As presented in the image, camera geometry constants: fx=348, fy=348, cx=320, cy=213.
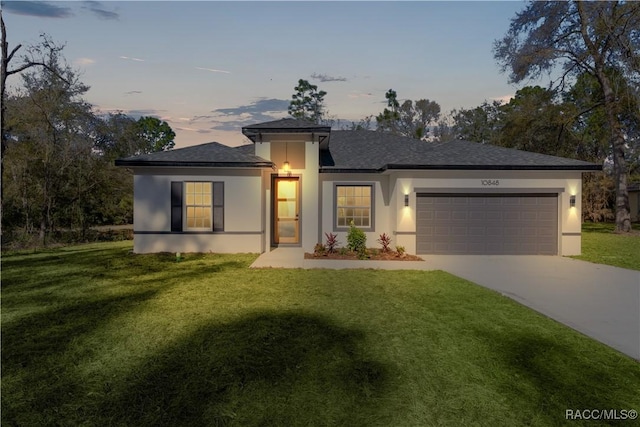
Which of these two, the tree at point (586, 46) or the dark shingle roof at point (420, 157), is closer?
the dark shingle roof at point (420, 157)

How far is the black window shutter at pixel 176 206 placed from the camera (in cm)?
1216

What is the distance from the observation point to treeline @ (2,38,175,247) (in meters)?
18.6

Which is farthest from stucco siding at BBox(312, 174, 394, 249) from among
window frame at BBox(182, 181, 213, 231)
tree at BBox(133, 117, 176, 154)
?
tree at BBox(133, 117, 176, 154)

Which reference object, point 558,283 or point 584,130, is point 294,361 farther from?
point 584,130

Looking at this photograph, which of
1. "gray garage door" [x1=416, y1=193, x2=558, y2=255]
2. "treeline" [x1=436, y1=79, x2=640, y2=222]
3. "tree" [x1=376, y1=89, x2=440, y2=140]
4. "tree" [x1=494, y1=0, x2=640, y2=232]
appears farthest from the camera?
"tree" [x1=376, y1=89, x2=440, y2=140]

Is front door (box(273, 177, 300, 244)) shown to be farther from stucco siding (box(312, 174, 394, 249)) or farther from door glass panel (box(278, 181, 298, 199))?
stucco siding (box(312, 174, 394, 249))

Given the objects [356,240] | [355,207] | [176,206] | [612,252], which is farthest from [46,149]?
[612,252]

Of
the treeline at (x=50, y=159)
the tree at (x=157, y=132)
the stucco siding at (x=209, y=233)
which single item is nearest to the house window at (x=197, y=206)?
the stucco siding at (x=209, y=233)

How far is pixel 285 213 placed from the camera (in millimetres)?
13711

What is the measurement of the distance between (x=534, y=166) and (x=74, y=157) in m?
23.2

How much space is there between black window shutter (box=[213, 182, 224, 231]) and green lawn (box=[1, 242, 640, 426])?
5249mm

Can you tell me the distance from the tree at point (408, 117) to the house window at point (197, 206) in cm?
3710

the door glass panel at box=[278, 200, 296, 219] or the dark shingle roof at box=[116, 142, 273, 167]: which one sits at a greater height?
the dark shingle roof at box=[116, 142, 273, 167]

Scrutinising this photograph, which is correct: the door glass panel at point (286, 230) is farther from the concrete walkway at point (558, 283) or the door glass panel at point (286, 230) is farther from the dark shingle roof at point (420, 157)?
the dark shingle roof at point (420, 157)
